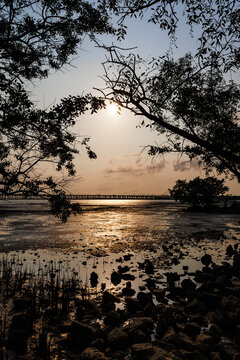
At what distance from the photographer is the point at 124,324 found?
647cm

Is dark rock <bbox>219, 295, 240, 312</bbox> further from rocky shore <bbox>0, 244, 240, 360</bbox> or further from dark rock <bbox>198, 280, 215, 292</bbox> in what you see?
dark rock <bbox>198, 280, 215, 292</bbox>

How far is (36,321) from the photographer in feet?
21.4

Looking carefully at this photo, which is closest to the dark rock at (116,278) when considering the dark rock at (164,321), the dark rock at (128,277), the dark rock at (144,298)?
the dark rock at (128,277)

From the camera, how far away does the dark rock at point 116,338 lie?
537cm

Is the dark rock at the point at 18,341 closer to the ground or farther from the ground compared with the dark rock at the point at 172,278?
A: farther from the ground

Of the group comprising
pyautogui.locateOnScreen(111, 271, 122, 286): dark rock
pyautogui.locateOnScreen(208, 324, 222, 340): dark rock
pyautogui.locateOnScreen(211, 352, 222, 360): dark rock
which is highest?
pyautogui.locateOnScreen(211, 352, 222, 360): dark rock

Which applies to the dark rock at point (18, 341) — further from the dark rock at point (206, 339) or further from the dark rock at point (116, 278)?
the dark rock at point (116, 278)

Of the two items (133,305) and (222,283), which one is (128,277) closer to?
(133,305)

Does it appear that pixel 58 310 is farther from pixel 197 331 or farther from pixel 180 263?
pixel 180 263

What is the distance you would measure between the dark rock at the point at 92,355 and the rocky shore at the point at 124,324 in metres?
0.02

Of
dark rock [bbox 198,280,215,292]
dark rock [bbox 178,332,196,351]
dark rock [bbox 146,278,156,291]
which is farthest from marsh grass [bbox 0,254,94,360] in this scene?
dark rock [bbox 198,280,215,292]

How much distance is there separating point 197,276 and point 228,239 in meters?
12.0

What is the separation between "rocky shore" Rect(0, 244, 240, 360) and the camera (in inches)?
199

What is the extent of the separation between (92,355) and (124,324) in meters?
1.80
